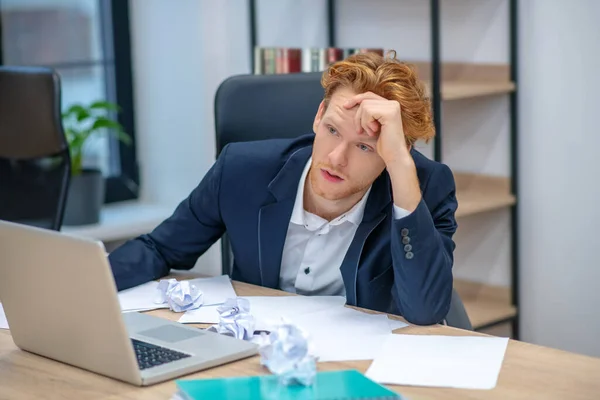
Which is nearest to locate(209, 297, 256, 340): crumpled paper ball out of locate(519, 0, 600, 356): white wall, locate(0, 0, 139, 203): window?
locate(519, 0, 600, 356): white wall

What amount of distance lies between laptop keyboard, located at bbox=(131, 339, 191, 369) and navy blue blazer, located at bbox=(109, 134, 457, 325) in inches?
16.0

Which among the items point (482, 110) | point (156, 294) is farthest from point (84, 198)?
point (156, 294)

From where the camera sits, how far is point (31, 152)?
8.16 ft

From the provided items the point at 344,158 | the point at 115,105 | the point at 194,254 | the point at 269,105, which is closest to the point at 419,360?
the point at 344,158

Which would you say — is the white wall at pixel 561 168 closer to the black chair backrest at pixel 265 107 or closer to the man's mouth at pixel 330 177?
the black chair backrest at pixel 265 107

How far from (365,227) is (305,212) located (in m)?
0.15

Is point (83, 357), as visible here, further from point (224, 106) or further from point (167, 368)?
point (224, 106)

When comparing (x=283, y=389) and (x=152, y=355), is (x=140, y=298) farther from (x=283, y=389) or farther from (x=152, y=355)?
(x=283, y=389)

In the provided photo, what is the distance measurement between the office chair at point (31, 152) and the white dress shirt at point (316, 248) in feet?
2.50

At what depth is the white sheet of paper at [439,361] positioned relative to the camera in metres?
1.37

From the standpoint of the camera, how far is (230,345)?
151 cm

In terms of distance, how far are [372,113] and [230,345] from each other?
19.7 inches

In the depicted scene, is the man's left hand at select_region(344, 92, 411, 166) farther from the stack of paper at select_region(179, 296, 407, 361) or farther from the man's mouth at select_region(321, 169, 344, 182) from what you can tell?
the stack of paper at select_region(179, 296, 407, 361)

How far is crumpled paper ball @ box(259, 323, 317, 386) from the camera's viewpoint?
133 cm
